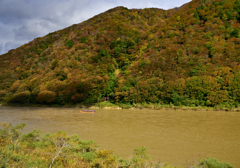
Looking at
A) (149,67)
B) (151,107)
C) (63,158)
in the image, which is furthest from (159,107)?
(63,158)

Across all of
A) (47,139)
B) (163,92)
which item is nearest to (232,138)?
(47,139)

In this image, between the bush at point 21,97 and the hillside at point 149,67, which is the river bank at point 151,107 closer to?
the hillside at point 149,67

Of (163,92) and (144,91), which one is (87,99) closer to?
(144,91)

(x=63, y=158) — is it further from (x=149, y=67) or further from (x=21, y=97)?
(x=21, y=97)

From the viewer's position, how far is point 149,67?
5069cm

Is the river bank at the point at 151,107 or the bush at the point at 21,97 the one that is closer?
the river bank at the point at 151,107

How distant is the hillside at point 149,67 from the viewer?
38625 millimetres

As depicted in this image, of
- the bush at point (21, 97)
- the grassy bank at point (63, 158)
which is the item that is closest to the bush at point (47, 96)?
the bush at point (21, 97)

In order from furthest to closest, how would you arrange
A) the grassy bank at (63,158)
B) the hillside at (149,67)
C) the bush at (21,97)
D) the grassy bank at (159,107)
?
the bush at (21,97), the hillside at (149,67), the grassy bank at (159,107), the grassy bank at (63,158)

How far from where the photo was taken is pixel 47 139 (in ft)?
34.1

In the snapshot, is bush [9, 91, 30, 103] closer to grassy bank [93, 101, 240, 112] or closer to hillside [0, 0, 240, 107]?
hillside [0, 0, 240, 107]

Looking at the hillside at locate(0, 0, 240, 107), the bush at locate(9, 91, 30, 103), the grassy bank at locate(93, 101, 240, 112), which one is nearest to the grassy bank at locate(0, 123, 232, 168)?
the grassy bank at locate(93, 101, 240, 112)

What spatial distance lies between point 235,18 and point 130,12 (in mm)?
69894

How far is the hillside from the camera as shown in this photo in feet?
127
